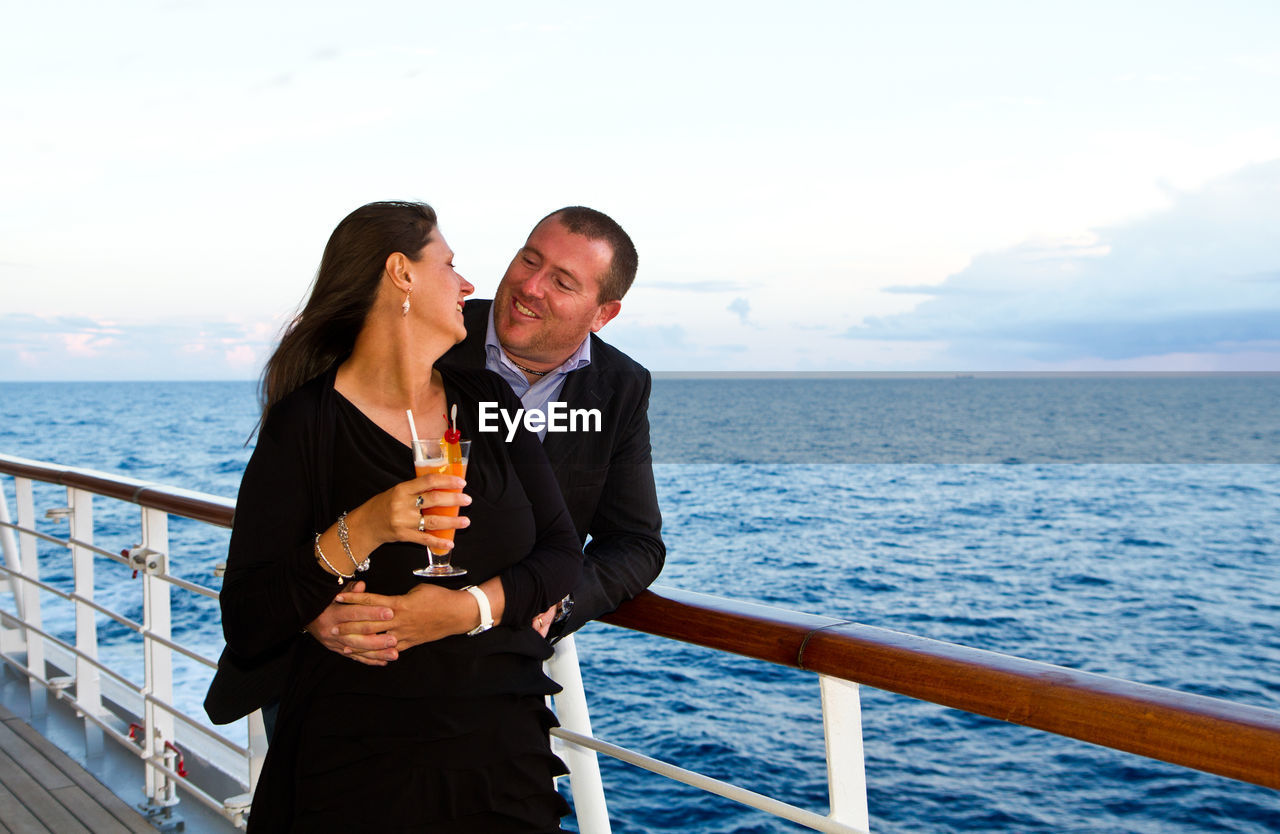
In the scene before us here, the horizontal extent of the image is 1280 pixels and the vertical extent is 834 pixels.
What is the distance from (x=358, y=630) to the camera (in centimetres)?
112

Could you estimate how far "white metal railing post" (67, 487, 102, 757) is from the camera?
8.93ft

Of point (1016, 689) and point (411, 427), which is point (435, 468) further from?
point (1016, 689)

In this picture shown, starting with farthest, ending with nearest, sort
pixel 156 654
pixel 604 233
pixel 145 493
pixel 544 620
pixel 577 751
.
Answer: pixel 156 654, pixel 145 493, pixel 604 233, pixel 577 751, pixel 544 620

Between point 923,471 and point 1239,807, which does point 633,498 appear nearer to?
point 1239,807

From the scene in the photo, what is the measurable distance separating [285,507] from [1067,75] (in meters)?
59.3

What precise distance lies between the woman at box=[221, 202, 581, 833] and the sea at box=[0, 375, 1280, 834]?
7.85m

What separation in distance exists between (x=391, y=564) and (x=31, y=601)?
2793mm

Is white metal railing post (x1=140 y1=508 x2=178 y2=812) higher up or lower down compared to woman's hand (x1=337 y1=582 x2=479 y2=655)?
lower down

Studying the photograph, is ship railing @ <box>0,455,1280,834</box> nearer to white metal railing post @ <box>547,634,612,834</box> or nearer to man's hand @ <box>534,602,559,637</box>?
white metal railing post @ <box>547,634,612,834</box>

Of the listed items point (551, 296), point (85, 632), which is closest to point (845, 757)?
point (551, 296)

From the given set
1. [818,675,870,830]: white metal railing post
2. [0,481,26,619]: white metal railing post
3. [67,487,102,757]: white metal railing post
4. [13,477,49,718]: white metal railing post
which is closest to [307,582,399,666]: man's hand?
[818,675,870,830]: white metal railing post

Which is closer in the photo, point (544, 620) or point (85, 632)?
point (544, 620)

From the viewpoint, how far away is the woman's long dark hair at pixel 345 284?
1.25 meters

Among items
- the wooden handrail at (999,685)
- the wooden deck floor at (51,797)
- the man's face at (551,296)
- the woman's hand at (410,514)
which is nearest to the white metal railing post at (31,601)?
the wooden deck floor at (51,797)
